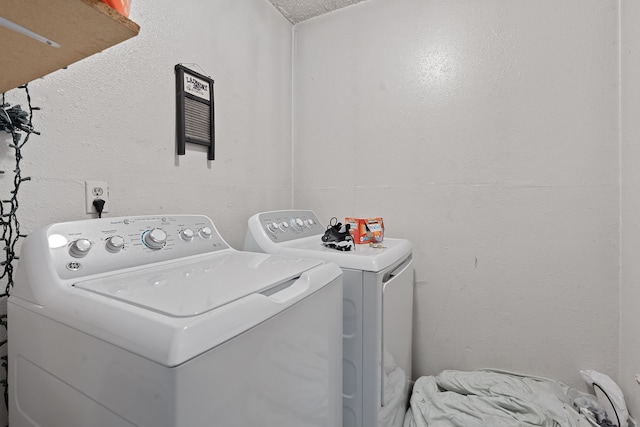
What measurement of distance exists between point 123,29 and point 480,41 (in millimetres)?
1720

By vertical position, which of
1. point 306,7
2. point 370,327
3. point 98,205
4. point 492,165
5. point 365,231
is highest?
point 306,7

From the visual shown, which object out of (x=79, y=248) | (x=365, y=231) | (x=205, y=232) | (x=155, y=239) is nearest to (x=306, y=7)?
(x=365, y=231)

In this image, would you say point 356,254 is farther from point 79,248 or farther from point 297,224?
point 79,248

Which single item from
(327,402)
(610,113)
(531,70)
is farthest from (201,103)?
(610,113)

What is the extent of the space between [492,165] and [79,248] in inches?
70.1

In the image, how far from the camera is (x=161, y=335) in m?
0.49

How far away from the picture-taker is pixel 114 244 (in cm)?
87

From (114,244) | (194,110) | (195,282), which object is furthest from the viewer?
(194,110)

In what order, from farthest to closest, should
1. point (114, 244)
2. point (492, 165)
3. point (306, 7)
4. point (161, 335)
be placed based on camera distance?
point (306, 7) → point (492, 165) → point (114, 244) → point (161, 335)

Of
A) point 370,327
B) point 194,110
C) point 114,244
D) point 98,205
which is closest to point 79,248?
point 114,244

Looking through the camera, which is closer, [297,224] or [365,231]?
[365,231]

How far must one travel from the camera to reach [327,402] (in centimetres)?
93

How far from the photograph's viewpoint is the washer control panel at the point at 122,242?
78 centimetres

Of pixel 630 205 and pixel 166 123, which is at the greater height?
pixel 166 123
